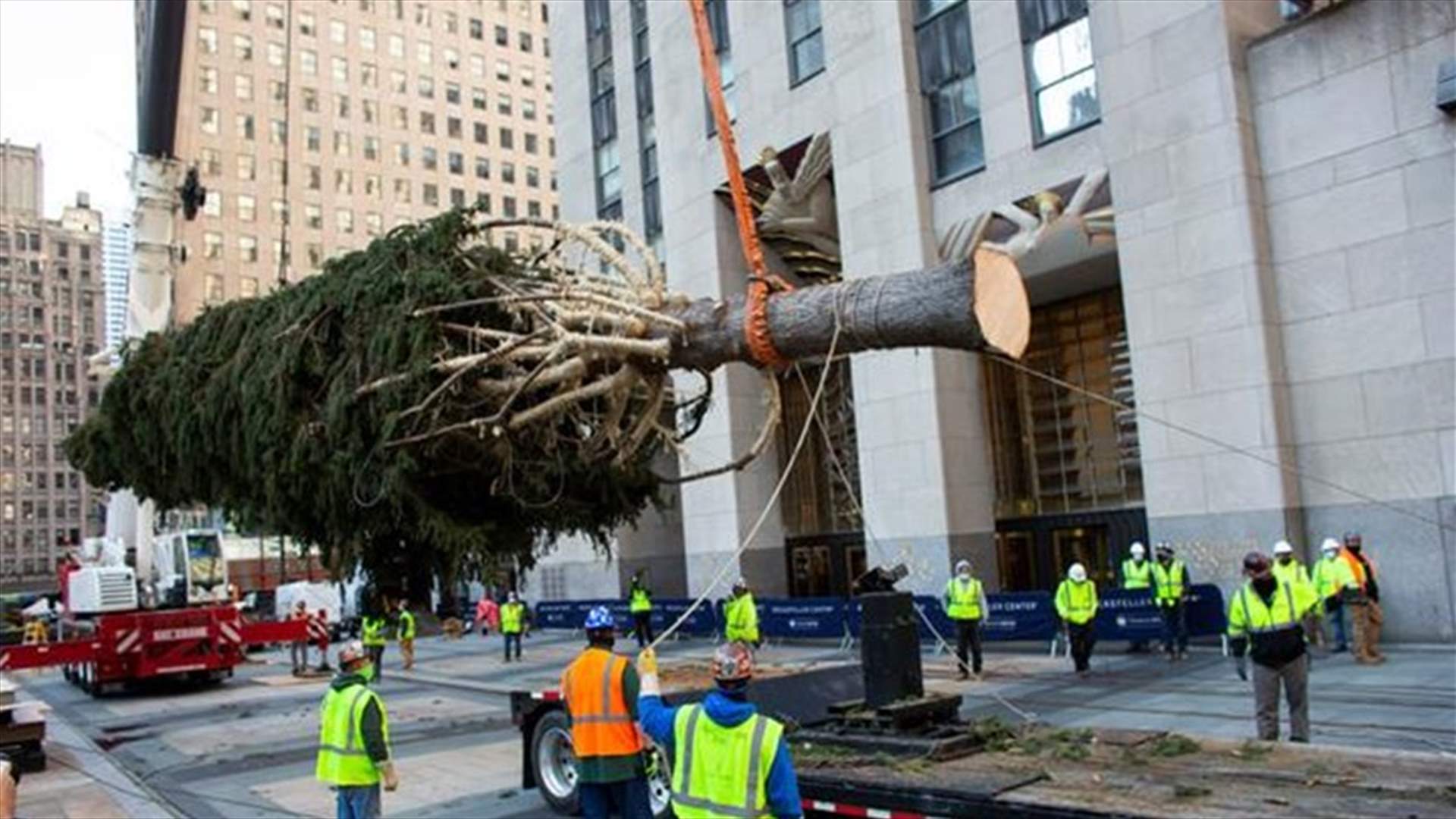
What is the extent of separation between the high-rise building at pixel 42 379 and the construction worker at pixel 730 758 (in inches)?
4372

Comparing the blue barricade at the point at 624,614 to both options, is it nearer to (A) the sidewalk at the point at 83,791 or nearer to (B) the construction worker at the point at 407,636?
(B) the construction worker at the point at 407,636

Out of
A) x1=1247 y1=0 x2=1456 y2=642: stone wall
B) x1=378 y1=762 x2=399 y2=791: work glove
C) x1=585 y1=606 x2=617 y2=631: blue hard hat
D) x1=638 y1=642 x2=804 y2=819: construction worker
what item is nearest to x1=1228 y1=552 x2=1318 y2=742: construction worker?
x1=585 y1=606 x2=617 y2=631: blue hard hat

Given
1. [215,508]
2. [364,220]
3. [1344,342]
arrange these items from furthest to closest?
[364,220] < [1344,342] < [215,508]

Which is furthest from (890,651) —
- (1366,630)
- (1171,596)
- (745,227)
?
(1171,596)

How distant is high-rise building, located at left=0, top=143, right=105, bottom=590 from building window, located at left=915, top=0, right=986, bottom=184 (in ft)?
318

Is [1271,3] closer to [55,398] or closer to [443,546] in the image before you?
[443,546]

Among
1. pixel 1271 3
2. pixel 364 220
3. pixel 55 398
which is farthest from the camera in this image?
pixel 55 398

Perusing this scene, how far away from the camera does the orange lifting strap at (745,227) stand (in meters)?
6.95

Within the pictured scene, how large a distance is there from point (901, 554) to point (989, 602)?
12.6ft

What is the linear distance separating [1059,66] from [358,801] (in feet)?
62.0

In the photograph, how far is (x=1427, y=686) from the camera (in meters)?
13.3

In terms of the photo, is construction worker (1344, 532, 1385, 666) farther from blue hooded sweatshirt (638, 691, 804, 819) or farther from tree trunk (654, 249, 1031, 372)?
blue hooded sweatshirt (638, 691, 804, 819)

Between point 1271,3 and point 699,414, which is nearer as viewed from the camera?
point 699,414

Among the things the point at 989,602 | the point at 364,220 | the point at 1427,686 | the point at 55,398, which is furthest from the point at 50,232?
the point at 1427,686
